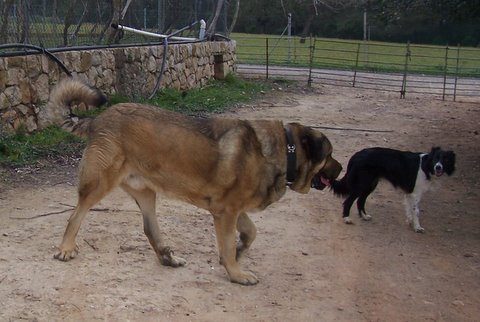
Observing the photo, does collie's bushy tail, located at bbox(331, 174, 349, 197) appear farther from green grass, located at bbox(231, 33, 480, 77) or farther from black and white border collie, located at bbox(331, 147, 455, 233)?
green grass, located at bbox(231, 33, 480, 77)

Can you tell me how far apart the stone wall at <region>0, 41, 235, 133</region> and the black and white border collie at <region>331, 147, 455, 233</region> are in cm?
458

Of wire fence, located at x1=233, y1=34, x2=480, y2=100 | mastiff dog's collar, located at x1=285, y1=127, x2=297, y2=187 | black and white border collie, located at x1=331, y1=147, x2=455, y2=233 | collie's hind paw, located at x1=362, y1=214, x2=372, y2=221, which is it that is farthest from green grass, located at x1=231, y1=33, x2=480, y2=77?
mastiff dog's collar, located at x1=285, y1=127, x2=297, y2=187

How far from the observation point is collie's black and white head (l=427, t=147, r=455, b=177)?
767 cm

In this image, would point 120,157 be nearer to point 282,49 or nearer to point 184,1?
point 184,1

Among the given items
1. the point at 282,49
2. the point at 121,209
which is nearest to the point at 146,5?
the point at 121,209

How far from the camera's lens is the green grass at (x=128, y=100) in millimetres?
8992

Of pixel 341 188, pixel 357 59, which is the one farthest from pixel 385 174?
pixel 357 59

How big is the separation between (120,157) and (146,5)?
10.5 metres

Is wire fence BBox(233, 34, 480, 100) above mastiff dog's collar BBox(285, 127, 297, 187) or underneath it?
underneath

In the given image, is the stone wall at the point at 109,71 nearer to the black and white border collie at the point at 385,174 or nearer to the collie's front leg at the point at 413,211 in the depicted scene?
the black and white border collie at the point at 385,174

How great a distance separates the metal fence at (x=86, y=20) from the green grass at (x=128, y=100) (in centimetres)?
123

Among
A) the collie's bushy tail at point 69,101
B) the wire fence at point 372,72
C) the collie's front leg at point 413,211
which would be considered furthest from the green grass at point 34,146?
the wire fence at point 372,72

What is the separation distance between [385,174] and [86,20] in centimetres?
658

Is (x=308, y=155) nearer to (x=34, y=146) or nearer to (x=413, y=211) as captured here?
(x=413, y=211)
